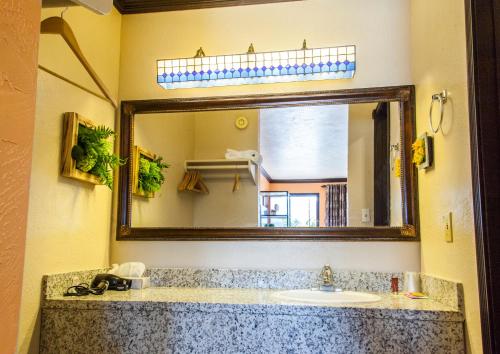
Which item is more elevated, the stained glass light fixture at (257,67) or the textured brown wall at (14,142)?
the stained glass light fixture at (257,67)

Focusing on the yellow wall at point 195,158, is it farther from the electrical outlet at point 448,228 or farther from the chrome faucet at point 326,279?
the electrical outlet at point 448,228

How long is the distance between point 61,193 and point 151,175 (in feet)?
1.89

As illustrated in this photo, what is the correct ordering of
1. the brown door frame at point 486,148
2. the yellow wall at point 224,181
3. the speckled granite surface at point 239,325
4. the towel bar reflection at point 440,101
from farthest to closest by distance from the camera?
the yellow wall at point 224,181
the towel bar reflection at point 440,101
the speckled granite surface at point 239,325
the brown door frame at point 486,148

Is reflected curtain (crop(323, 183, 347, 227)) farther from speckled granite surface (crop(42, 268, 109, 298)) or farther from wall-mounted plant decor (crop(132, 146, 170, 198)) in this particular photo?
speckled granite surface (crop(42, 268, 109, 298))

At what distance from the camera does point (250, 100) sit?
2350 mm

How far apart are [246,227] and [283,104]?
679mm

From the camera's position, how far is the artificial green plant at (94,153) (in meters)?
1.96

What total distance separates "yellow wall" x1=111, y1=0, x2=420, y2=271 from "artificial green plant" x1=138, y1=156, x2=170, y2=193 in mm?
306

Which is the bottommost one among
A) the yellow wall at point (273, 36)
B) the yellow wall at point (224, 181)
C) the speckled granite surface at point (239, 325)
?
the speckled granite surface at point (239, 325)

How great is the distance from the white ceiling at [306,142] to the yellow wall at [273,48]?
14cm

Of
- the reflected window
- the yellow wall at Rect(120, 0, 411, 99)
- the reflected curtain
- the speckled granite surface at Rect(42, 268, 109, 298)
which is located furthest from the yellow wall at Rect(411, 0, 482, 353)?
the speckled granite surface at Rect(42, 268, 109, 298)

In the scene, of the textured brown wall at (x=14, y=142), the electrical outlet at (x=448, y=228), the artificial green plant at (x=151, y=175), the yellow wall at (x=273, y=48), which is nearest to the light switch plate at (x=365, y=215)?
the yellow wall at (x=273, y=48)

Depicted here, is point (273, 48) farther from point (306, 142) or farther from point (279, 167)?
point (279, 167)

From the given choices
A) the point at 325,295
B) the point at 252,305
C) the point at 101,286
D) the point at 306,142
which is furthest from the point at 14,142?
the point at 306,142
